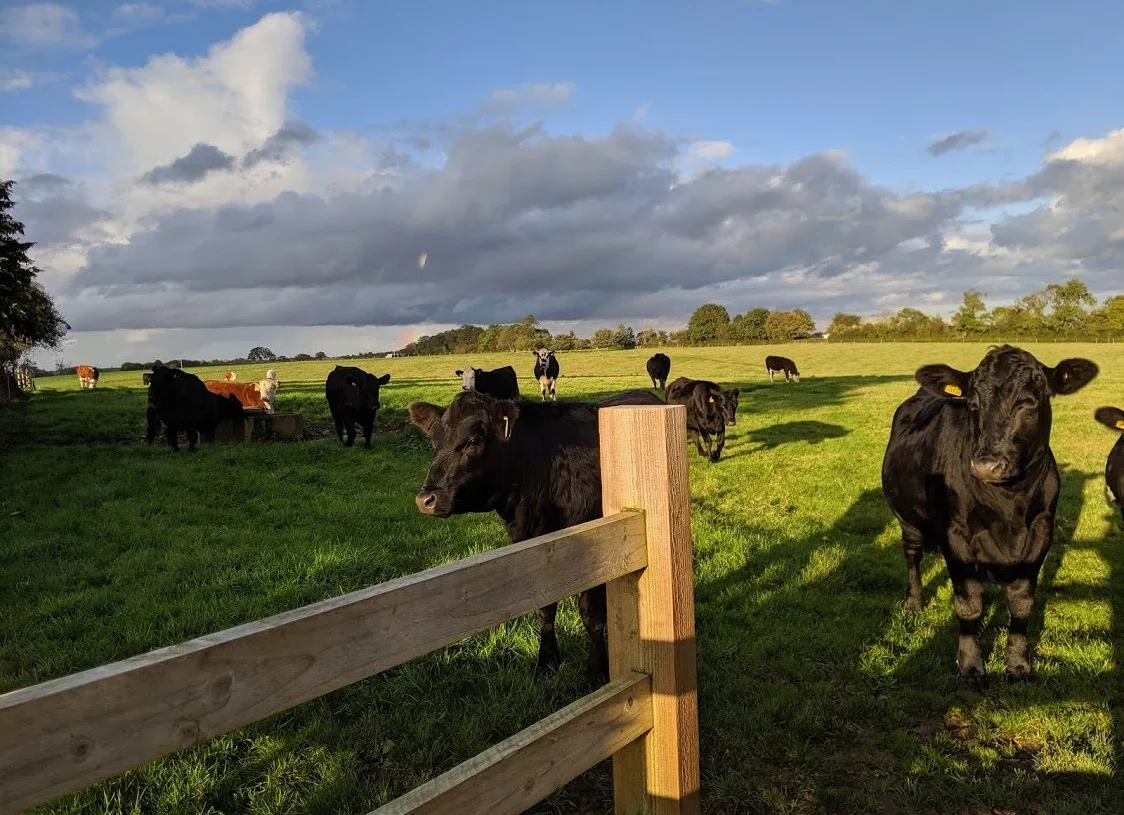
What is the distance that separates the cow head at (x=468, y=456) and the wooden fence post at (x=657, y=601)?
2.24m

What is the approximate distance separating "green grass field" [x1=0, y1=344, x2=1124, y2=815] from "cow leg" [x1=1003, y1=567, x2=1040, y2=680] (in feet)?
0.66

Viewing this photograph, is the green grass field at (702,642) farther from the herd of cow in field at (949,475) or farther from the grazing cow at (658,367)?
the grazing cow at (658,367)

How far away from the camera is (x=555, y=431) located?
17.0ft

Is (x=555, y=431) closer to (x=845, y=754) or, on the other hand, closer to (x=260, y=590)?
(x=845, y=754)

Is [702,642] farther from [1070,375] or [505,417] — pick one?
[1070,375]

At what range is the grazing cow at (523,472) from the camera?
4.65 metres

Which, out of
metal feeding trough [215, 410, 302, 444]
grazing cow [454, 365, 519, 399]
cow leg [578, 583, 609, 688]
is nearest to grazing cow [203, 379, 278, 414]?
metal feeding trough [215, 410, 302, 444]

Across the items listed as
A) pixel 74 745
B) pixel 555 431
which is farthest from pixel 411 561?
pixel 74 745

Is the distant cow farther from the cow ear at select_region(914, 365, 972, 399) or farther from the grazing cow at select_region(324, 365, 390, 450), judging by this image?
the cow ear at select_region(914, 365, 972, 399)

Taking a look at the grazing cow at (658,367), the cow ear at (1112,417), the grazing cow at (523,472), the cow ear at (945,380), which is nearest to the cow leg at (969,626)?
the cow ear at (945,380)

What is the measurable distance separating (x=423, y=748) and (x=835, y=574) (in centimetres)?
453

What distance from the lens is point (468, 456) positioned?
15.5 ft

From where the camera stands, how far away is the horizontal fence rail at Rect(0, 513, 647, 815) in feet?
3.91

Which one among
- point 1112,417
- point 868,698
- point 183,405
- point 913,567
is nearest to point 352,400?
point 183,405
